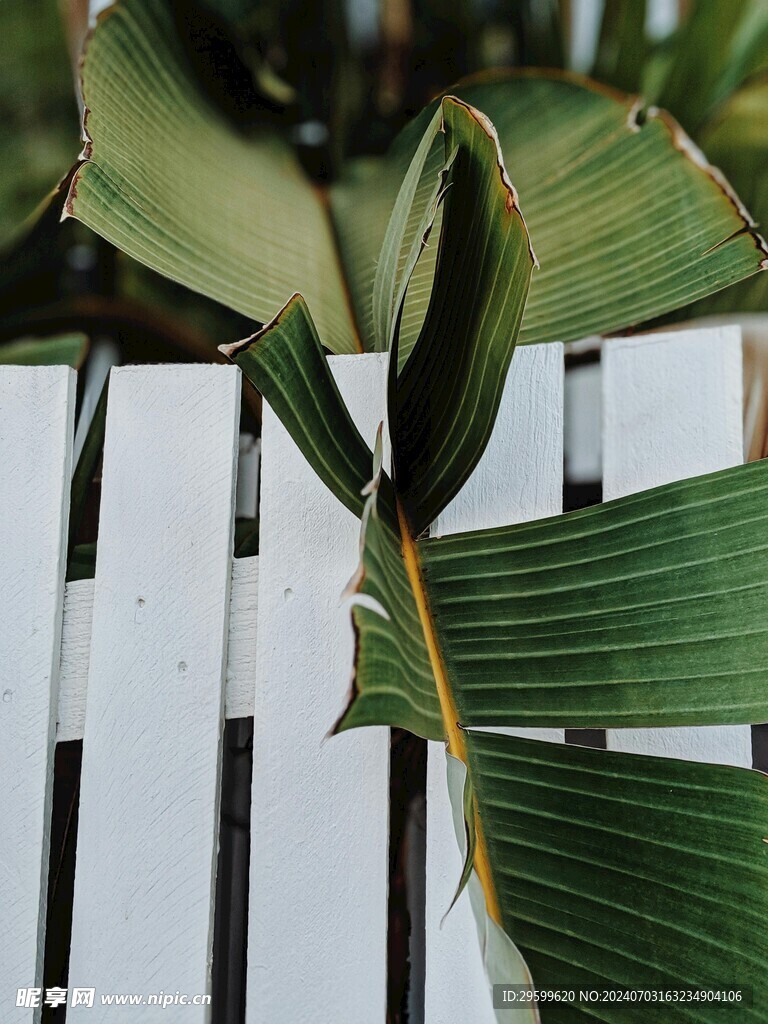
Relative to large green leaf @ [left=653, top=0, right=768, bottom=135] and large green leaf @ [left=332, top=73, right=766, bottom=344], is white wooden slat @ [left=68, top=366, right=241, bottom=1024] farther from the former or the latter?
large green leaf @ [left=653, top=0, right=768, bottom=135]

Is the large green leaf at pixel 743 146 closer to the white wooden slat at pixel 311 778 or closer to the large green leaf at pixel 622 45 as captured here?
the large green leaf at pixel 622 45

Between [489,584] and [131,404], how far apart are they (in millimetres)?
408

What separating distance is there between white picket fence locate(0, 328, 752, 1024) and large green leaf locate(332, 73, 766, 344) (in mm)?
52

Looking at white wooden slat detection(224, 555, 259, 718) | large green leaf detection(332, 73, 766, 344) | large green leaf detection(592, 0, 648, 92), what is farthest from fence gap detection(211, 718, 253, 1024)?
large green leaf detection(592, 0, 648, 92)

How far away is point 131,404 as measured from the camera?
0.72 metres

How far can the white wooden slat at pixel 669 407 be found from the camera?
2.08ft

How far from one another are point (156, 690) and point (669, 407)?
0.49 m

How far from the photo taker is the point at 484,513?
2.16 ft

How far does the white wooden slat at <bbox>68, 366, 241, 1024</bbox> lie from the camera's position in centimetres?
64

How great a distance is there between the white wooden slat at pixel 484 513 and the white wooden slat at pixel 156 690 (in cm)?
18

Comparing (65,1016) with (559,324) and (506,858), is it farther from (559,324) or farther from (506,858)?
(559,324)

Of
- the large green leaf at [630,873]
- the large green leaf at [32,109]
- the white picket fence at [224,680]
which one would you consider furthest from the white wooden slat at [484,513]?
the large green leaf at [32,109]

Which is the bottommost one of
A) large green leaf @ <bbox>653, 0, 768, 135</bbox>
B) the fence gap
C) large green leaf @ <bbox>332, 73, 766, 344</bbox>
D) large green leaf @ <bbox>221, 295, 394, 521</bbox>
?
the fence gap

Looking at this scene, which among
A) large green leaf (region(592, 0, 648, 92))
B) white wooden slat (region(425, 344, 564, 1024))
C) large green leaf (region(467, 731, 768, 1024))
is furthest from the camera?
large green leaf (region(592, 0, 648, 92))
